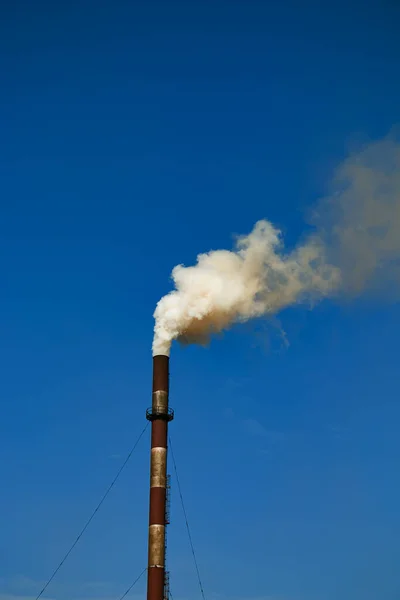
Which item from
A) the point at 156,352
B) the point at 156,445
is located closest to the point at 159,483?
the point at 156,445

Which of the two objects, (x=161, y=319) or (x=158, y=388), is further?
(x=161, y=319)

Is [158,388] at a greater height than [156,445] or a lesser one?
greater

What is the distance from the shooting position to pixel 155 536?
127ft

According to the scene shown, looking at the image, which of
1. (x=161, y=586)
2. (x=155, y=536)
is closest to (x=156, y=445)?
(x=155, y=536)

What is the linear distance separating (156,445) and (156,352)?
6446mm

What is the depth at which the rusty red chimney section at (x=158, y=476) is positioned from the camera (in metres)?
38.2

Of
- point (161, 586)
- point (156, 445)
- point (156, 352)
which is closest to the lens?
point (161, 586)

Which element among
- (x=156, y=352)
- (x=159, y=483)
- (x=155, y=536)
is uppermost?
(x=156, y=352)

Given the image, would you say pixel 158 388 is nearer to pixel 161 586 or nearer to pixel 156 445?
pixel 156 445

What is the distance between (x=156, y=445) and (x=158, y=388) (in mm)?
3376

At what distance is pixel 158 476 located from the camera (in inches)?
1580

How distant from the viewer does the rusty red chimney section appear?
125 feet

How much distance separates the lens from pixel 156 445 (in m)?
40.8

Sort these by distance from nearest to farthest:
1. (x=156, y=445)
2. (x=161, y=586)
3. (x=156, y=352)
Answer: (x=161, y=586), (x=156, y=445), (x=156, y=352)
